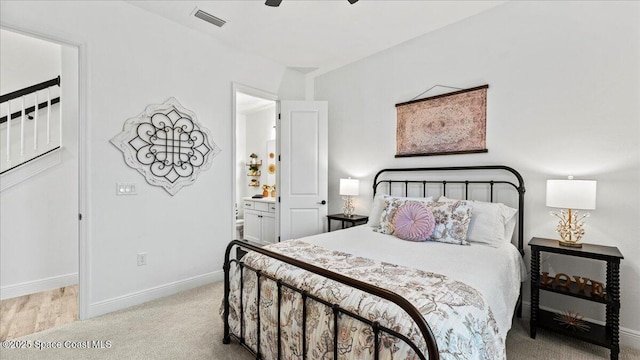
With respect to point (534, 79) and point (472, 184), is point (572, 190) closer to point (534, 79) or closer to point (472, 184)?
point (472, 184)

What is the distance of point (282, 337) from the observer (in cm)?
164

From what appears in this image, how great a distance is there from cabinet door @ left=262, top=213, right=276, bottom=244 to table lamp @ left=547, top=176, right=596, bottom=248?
351 centimetres

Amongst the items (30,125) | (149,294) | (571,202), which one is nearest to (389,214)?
(571,202)

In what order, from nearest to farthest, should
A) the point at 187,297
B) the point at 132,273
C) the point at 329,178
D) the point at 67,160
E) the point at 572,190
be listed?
the point at 572,190 < the point at 132,273 < the point at 187,297 < the point at 67,160 < the point at 329,178

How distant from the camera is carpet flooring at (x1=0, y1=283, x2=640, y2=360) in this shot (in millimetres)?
1980

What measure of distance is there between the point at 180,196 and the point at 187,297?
105 cm

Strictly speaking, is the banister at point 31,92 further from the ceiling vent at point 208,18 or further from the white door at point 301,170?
the white door at point 301,170

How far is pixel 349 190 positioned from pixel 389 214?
0.93 meters

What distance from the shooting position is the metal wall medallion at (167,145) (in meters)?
2.75

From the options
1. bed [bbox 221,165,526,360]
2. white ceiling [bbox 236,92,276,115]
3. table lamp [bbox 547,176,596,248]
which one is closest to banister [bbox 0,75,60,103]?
white ceiling [bbox 236,92,276,115]

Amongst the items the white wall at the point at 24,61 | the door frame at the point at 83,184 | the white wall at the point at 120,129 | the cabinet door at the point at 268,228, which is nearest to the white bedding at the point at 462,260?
the white wall at the point at 120,129

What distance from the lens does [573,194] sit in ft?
6.84

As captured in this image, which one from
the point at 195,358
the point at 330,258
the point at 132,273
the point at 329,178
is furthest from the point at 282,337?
the point at 329,178

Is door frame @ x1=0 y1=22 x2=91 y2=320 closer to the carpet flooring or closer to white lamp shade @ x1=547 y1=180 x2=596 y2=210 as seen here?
the carpet flooring
